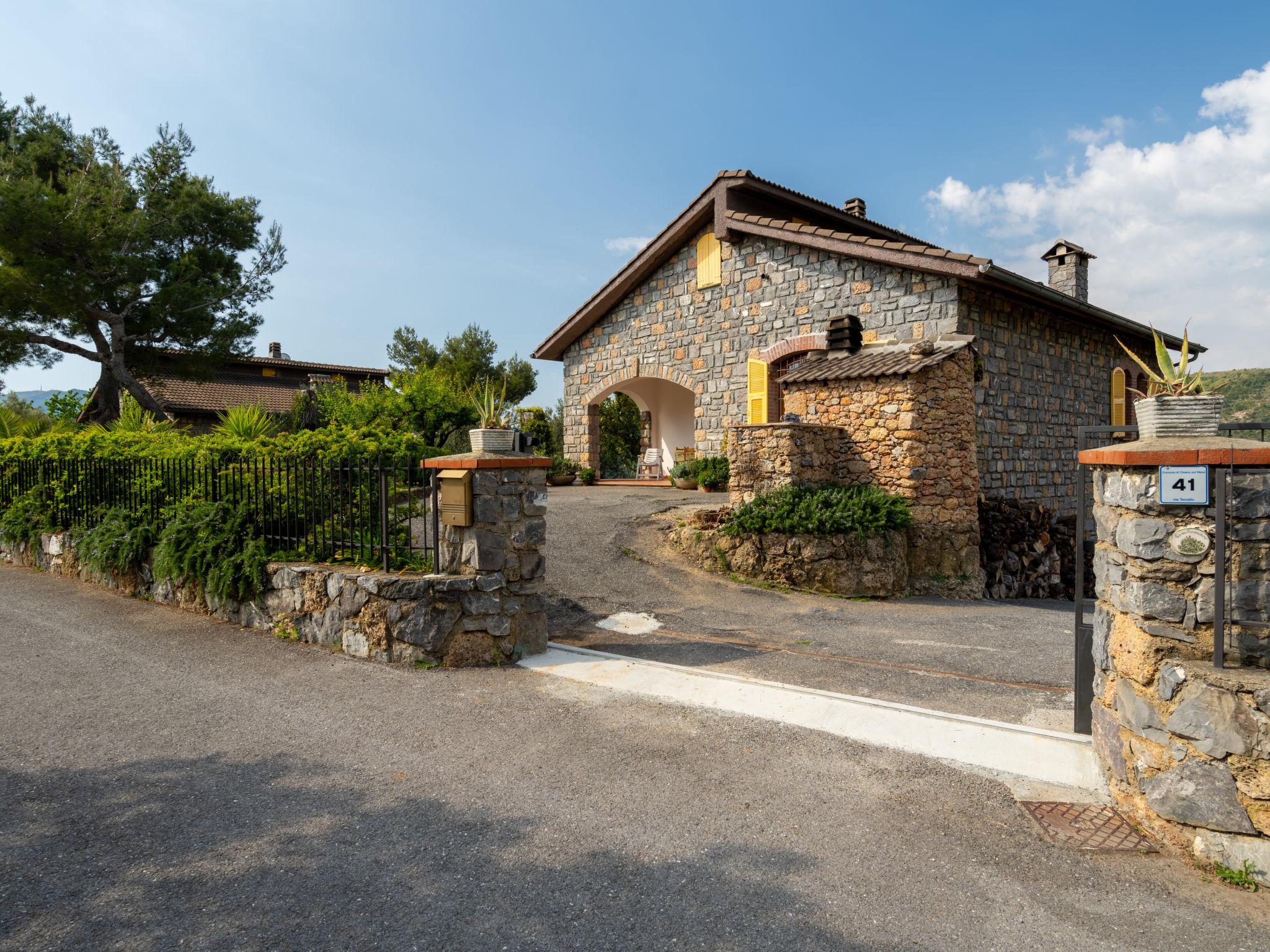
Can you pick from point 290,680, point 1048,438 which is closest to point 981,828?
point 290,680

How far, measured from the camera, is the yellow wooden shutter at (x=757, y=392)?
46.5 feet

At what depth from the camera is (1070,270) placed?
16.8 m

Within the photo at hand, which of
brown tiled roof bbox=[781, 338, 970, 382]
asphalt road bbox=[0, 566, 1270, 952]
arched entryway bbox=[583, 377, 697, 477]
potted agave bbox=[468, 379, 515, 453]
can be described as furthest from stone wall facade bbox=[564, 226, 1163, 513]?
asphalt road bbox=[0, 566, 1270, 952]

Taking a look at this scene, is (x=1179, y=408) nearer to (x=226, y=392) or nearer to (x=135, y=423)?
(x=135, y=423)

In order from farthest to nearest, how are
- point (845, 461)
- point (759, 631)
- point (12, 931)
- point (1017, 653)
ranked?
point (845, 461) → point (759, 631) → point (1017, 653) → point (12, 931)

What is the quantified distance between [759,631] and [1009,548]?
6.11 m

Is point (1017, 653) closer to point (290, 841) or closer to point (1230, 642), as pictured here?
point (1230, 642)

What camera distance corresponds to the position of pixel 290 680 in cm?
551

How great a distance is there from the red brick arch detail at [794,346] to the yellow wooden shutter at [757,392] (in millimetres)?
164

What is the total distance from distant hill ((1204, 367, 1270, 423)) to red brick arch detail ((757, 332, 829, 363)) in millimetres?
23794

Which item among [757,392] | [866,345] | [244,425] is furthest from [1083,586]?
[757,392]

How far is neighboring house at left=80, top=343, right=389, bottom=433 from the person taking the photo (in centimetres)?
3019

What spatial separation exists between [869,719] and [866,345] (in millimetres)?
8676

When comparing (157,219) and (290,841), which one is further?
(157,219)
